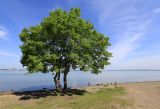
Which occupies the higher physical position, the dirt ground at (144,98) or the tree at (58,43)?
the tree at (58,43)

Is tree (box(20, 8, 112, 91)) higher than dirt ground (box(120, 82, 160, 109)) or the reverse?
higher

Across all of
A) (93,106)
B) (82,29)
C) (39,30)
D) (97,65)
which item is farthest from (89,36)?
(93,106)

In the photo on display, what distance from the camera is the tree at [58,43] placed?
33.7 metres

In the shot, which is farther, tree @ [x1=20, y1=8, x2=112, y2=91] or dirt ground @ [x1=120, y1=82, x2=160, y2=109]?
tree @ [x1=20, y1=8, x2=112, y2=91]

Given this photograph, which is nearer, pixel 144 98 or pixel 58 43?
pixel 144 98

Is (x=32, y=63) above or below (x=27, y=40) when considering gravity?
below

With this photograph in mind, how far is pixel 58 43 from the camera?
35.2m

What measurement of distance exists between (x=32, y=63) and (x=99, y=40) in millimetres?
12817

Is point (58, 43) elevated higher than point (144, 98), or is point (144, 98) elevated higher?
point (58, 43)

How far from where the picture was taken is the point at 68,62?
3719 centimetres

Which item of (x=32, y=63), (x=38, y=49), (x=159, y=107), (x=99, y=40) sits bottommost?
(x=159, y=107)

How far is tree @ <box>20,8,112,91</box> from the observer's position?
110ft

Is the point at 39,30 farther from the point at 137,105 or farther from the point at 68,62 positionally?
the point at 137,105

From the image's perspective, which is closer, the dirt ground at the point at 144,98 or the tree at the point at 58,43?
the dirt ground at the point at 144,98
